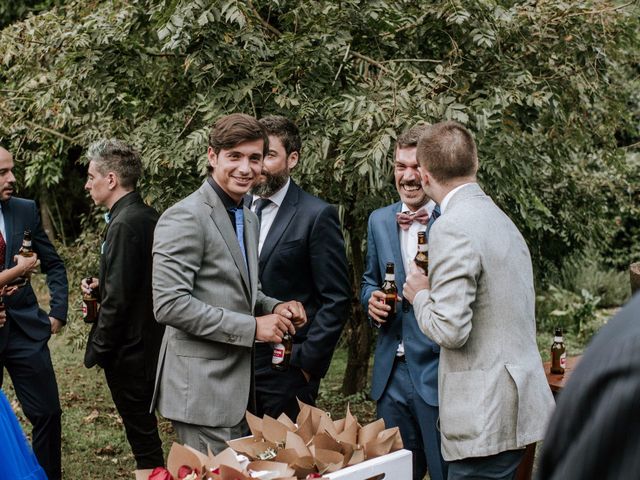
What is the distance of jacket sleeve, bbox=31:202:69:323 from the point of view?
18.7 ft

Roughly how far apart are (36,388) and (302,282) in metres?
2.04

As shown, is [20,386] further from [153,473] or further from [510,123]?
[510,123]

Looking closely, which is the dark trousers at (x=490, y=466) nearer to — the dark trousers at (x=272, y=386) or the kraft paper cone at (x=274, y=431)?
the kraft paper cone at (x=274, y=431)


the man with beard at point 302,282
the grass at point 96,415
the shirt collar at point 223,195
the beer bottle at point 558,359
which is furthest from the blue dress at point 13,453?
the beer bottle at point 558,359

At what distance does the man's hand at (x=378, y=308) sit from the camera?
413 centimetres

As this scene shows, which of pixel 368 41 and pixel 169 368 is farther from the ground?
pixel 368 41

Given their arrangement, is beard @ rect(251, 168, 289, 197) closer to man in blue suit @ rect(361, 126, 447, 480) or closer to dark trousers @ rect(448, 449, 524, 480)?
man in blue suit @ rect(361, 126, 447, 480)

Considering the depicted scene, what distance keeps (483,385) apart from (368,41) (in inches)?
134

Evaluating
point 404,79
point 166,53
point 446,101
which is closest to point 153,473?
point 446,101

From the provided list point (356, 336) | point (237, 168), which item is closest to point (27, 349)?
point (237, 168)

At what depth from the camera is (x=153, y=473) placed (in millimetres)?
2895

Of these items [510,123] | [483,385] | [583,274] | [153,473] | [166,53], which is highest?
[166,53]

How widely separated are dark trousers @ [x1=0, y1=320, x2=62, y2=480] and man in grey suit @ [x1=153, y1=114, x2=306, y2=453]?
1.77 meters

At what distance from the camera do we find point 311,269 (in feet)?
14.9
